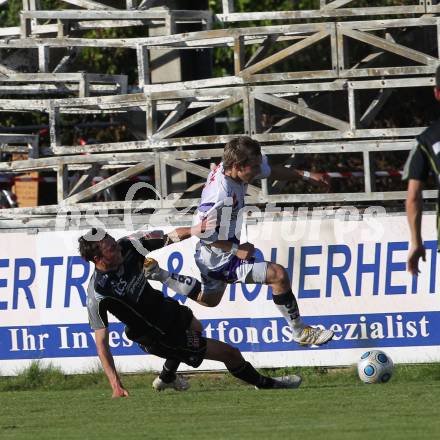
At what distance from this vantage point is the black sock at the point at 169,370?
11.1 meters

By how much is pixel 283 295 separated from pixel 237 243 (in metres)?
0.77

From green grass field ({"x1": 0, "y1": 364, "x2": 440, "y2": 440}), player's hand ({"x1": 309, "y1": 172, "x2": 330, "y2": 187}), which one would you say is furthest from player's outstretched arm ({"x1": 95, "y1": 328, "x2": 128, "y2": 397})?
player's hand ({"x1": 309, "y1": 172, "x2": 330, "y2": 187})

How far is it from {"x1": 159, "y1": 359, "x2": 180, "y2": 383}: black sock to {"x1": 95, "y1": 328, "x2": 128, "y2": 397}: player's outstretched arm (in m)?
0.59

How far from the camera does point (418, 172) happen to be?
8227 millimetres

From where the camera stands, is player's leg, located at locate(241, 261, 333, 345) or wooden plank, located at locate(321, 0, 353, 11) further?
wooden plank, located at locate(321, 0, 353, 11)

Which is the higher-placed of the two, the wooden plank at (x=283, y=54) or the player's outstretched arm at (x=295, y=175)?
the wooden plank at (x=283, y=54)

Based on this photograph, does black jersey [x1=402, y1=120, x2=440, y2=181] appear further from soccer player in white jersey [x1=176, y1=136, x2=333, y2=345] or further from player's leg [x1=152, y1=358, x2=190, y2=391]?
player's leg [x1=152, y1=358, x2=190, y2=391]

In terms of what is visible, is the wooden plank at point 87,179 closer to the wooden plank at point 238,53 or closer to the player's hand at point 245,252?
the wooden plank at point 238,53

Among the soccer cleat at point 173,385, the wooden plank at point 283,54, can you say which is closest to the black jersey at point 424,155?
the soccer cleat at point 173,385

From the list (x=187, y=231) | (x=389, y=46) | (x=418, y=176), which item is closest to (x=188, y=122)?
(x=389, y=46)

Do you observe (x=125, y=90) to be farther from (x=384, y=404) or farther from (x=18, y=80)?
(x=384, y=404)

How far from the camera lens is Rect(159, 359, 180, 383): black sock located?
11.1 metres

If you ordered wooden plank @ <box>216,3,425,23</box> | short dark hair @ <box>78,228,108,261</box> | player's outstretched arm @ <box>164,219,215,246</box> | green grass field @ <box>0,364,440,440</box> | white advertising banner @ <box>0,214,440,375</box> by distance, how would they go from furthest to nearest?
1. wooden plank @ <box>216,3,425,23</box>
2. white advertising banner @ <box>0,214,440,375</box>
3. player's outstretched arm @ <box>164,219,215,246</box>
4. short dark hair @ <box>78,228,108,261</box>
5. green grass field @ <box>0,364,440,440</box>

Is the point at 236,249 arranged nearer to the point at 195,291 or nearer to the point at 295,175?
the point at 195,291
